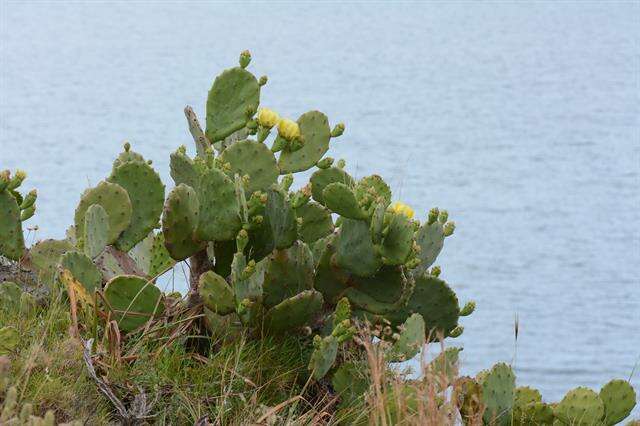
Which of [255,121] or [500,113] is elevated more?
[255,121]

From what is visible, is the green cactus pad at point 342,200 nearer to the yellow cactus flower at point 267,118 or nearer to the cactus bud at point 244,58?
the yellow cactus flower at point 267,118

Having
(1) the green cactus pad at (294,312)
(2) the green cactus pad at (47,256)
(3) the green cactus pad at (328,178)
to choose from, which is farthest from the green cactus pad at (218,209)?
(2) the green cactus pad at (47,256)

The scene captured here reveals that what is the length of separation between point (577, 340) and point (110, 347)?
86.2ft

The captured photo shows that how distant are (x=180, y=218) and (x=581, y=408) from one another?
47.5 inches

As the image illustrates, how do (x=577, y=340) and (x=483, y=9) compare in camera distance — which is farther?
(x=483, y=9)

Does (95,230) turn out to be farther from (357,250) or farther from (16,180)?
(357,250)

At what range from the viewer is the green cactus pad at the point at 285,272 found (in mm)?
3438

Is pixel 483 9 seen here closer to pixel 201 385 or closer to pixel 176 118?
pixel 176 118

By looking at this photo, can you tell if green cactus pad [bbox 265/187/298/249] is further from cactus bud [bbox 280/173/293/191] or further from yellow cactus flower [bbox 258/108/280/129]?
yellow cactus flower [bbox 258/108/280/129]

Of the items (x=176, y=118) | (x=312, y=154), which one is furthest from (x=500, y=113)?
(x=312, y=154)

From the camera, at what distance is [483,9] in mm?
A: 74188

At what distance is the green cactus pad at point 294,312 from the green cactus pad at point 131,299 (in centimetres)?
32

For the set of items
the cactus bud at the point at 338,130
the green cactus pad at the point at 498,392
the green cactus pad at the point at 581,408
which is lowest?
the green cactus pad at the point at 581,408

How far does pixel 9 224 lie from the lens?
11.9 feet
